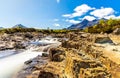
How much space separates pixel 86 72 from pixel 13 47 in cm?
6204

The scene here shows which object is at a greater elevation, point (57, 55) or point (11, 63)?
point (57, 55)

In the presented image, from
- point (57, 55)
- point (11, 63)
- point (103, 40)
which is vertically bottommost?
point (11, 63)

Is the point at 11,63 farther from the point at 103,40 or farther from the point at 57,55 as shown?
the point at 103,40

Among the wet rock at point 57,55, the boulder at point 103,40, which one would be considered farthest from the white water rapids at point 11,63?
the boulder at point 103,40

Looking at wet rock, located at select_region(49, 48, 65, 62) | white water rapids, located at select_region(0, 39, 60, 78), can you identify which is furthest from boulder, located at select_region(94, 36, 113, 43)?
white water rapids, located at select_region(0, 39, 60, 78)

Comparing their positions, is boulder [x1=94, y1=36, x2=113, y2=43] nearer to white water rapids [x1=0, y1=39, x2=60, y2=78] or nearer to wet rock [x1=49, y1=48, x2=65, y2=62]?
wet rock [x1=49, y1=48, x2=65, y2=62]

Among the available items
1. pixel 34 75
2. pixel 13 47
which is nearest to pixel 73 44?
pixel 34 75

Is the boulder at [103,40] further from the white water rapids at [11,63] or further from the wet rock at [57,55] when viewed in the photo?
the white water rapids at [11,63]

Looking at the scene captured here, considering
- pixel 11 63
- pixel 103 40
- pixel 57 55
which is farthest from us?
pixel 11 63

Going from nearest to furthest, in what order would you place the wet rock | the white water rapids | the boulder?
1. the wet rock
2. the boulder
3. the white water rapids

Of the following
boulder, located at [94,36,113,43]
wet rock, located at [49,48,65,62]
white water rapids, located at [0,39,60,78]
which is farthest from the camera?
white water rapids, located at [0,39,60,78]

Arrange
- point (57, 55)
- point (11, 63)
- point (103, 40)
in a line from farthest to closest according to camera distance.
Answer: point (11, 63) → point (103, 40) → point (57, 55)


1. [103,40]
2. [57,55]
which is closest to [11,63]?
[57,55]

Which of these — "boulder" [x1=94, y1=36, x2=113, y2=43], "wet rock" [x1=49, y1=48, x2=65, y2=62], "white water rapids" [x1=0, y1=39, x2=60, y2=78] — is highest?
"boulder" [x1=94, y1=36, x2=113, y2=43]
